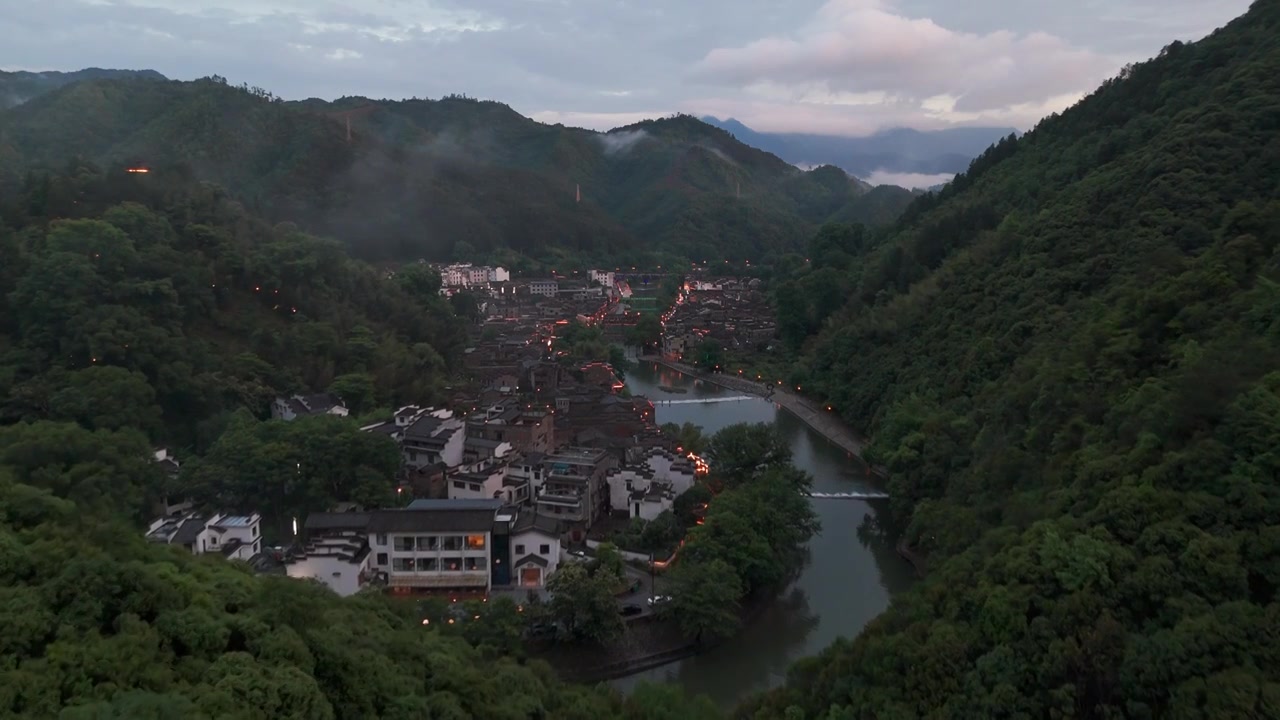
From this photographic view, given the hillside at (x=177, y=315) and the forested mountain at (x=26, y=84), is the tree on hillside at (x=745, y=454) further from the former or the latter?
the forested mountain at (x=26, y=84)

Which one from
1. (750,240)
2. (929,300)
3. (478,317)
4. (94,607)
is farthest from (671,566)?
(750,240)

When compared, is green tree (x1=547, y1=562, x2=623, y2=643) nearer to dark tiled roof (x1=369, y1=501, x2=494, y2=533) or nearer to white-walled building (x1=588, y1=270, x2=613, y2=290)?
dark tiled roof (x1=369, y1=501, x2=494, y2=533)

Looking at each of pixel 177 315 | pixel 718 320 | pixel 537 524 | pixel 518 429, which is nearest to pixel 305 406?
pixel 177 315

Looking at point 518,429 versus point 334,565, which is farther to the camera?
point 518,429

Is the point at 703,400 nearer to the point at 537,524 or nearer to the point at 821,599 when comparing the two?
the point at 821,599

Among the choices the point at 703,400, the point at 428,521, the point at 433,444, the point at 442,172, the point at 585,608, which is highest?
the point at 442,172

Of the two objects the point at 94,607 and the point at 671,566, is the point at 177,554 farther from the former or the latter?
the point at 671,566

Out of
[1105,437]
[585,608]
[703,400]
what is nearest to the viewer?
[1105,437]

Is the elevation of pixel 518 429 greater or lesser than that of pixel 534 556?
lesser

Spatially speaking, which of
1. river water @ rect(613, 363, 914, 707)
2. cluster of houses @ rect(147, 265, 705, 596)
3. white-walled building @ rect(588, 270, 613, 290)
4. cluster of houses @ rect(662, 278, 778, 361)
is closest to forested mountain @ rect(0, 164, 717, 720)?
cluster of houses @ rect(147, 265, 705, 596)
